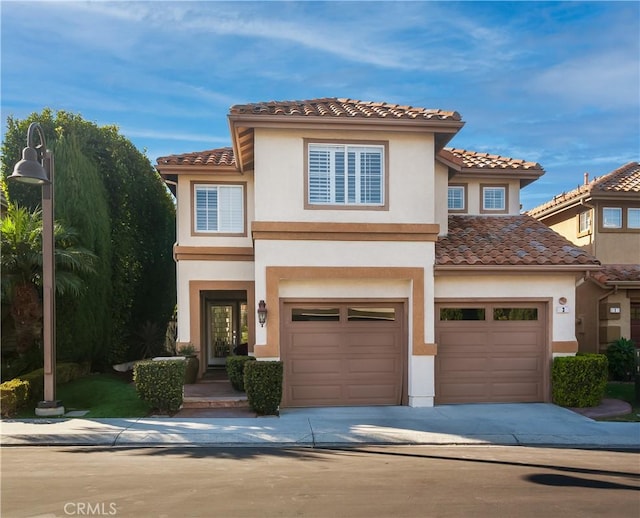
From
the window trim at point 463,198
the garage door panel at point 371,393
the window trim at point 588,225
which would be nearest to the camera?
the garage door panel at point 371,393

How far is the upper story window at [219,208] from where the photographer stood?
14336 mm

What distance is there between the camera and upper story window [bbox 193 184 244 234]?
47.0ft

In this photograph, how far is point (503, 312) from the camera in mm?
11969

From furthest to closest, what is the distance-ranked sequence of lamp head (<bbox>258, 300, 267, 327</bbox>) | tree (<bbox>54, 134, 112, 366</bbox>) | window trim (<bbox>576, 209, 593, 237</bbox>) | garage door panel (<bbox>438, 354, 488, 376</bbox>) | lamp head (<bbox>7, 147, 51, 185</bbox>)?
window trim (<bbox>576, 209, 593, 237</bbox>), tree (<bbox>54, 134, 112, 366</bbox>), garage door panel (<bbox>438, 354, 488, 376</bbox>), lamp head (<bbox>258, 300, 267, 327</bbox>), lamp head (<bbox>7, 147, 51, 185</bbox>)

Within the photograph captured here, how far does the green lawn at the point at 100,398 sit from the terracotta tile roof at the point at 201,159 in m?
6.06

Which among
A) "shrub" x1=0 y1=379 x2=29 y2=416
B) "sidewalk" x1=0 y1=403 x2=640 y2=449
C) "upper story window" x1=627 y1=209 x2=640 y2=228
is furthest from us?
"upper story window" x1=627 y1=209 x2=640 y2=228

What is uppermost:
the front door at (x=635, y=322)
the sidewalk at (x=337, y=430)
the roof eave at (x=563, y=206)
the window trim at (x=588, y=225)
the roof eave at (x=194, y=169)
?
the roof eave at (x=194, y=169)

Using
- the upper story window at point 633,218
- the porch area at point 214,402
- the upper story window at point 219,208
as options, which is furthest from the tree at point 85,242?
the upper story window at point 633,218

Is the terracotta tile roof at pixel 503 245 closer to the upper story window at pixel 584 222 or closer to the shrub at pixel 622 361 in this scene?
the upper story window at pixel 584 222

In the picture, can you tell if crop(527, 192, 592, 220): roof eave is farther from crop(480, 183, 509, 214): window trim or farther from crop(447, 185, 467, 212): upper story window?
crop(447, 185, 467, 212): upper story window

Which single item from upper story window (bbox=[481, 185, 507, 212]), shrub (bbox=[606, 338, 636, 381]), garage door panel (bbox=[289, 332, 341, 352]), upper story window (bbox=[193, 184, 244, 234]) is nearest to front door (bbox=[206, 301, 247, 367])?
upper story window (bbox=[193, 184, 244, 234])

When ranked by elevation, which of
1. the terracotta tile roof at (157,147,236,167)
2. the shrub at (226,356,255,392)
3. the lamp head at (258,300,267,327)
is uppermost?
the terracotta tile roof at (157,147,236,167)

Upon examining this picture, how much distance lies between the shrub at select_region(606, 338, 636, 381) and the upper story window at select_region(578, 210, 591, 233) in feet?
13.8

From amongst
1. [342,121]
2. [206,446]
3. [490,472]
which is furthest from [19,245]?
[490,472]
